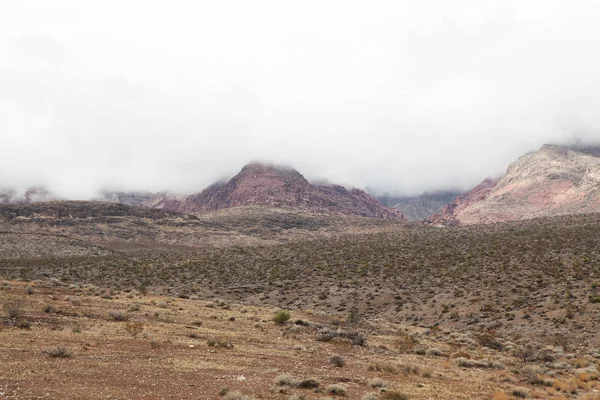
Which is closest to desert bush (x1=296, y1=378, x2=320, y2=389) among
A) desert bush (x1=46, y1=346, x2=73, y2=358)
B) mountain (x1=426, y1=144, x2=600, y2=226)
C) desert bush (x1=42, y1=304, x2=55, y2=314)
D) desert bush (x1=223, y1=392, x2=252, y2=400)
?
desert bush (x1=223, y1=392, x2=252, y2=400)

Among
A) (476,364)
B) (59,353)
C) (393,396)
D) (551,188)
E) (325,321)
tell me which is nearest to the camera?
(393,396)

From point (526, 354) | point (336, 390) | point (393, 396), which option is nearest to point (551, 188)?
point (526, 354)

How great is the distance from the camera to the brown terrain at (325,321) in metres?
14.2

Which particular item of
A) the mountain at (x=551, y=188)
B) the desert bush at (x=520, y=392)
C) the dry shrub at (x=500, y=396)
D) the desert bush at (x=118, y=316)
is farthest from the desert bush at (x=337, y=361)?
the mountain at (x=551, y=188)

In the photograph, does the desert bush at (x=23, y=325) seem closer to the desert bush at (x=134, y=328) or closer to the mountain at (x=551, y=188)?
the desert bush at (x=134, y=328)

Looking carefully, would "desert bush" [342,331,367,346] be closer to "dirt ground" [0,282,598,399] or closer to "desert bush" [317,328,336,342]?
"dirt ground" [0,282,598,399]

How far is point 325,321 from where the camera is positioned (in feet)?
100

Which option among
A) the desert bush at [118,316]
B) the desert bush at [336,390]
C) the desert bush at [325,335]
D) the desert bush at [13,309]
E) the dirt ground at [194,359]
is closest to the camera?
the dirt ground at [194,359]

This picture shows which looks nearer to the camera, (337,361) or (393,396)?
(393,396)

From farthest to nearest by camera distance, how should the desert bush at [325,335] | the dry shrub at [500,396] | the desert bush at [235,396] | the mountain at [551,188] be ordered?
1. the mountain at [551,188]
2. the desert bush at [325,335]
3. the dry shrub at [500,396]
4. the desert bush at [235,396]

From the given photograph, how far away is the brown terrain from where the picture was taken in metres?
14.2

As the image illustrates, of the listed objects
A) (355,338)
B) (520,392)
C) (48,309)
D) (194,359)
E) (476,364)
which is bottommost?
(476,364)

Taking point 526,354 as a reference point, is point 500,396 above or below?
above

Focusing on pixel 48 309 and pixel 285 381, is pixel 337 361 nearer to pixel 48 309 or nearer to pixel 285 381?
pixel 285 381
